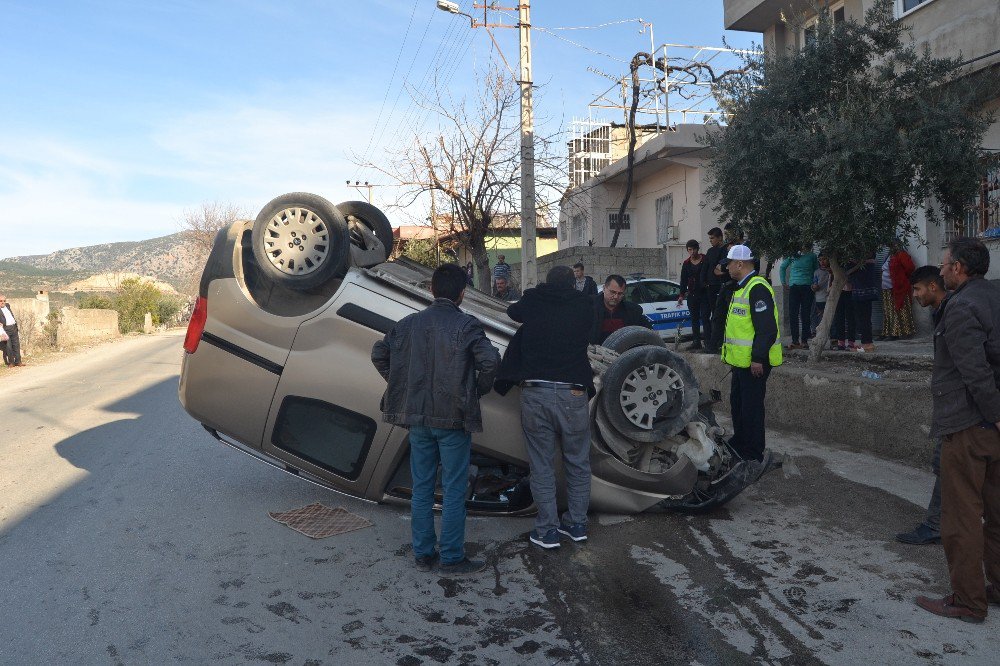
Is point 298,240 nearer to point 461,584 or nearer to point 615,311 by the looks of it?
point 461,584

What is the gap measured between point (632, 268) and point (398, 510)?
1624 centimetres

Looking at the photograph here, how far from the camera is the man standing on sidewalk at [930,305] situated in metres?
4.19

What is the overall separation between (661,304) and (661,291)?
1.11ft

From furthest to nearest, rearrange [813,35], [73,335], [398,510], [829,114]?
[73,335]
[813,35]
[829,114]
[398,510]

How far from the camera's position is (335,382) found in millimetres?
4660

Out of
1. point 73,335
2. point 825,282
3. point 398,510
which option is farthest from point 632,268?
point 73,335

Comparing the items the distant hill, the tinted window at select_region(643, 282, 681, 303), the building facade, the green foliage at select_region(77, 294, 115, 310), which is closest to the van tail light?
the tinted window at select_region(643, 282, 681, 303)

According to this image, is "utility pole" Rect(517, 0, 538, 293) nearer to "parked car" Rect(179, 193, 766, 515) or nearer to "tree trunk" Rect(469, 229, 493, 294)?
"tree trunk" Rect(469, 229, 493, 294)

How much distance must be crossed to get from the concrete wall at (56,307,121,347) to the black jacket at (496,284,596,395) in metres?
24.8

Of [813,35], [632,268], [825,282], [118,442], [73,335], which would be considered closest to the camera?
[118,442]

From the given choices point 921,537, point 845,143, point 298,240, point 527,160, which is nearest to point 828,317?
point 845,143

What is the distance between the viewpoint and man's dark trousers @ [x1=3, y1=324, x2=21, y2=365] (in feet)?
58.2

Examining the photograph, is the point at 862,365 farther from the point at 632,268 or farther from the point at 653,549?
the point at 632,268

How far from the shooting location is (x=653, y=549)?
178 inches
